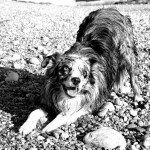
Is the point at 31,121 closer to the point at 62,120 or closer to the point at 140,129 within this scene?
the point at 62,120

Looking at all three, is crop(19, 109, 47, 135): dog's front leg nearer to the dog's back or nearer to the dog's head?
the dog's head

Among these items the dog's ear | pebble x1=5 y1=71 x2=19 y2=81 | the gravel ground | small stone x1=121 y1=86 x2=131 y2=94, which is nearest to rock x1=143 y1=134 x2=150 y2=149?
the gravel ground

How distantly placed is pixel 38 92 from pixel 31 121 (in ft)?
4.47

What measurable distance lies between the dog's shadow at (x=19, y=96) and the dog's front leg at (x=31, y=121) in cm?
15

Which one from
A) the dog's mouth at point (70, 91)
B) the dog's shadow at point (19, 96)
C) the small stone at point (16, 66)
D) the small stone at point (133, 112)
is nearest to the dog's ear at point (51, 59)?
the dog's mouth at point (70, 91)

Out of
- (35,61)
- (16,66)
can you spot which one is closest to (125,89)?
(35,61)

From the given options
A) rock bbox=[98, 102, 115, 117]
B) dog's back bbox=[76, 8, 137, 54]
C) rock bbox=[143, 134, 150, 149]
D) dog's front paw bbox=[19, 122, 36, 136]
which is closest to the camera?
rock bbox=[143, 134, 150, 149]

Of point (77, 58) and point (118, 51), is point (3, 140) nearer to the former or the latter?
point (77, 58)

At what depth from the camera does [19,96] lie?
6.34 m

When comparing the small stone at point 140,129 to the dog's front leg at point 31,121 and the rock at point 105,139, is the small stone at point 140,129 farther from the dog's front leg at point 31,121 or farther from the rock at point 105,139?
the dog's front leg at point 31,121

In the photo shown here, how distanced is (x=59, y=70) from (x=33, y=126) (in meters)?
0.90

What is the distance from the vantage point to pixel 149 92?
6766 millimetres

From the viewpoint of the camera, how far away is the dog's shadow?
5652mm

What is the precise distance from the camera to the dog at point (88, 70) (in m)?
5.30
